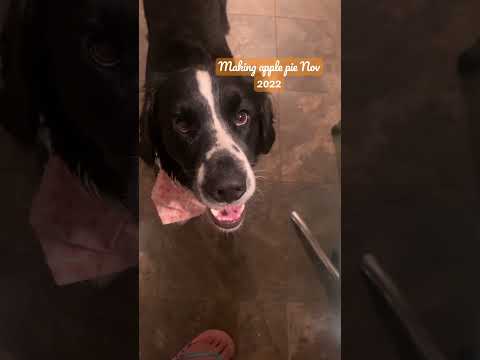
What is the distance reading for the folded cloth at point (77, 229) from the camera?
941 millimetres

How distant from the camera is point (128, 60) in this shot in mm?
904

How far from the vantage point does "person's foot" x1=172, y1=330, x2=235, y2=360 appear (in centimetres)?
95

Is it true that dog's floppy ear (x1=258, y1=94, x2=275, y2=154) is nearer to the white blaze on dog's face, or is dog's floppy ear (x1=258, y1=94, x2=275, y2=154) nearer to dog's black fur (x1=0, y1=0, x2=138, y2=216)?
the white blaze on dog's face

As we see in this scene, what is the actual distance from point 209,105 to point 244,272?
39 cm

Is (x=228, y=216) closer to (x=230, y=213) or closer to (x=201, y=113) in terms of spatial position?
(x=230, y=213)

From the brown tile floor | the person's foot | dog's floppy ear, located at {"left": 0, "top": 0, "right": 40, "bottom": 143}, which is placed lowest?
the person's foot

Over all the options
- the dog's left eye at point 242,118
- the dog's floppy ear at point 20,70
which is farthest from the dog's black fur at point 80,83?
the dog's left eye at point 242,118

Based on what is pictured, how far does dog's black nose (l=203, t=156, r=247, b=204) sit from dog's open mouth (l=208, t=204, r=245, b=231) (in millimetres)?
45

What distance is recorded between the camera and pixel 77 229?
95 cm

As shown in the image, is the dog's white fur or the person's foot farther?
the person's foot
